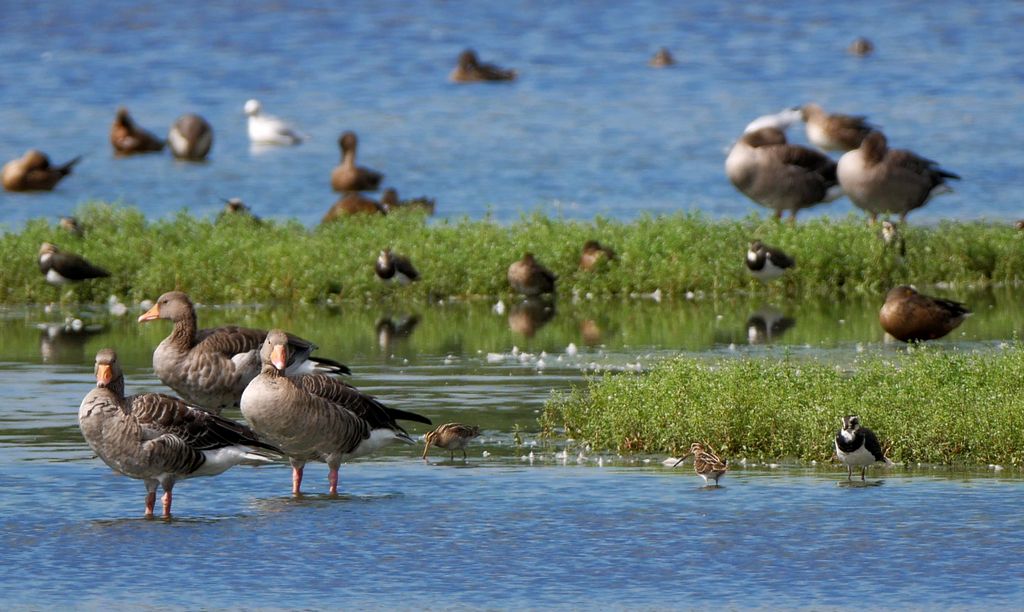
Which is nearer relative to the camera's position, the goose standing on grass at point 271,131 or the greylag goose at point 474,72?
the goose standing on grass at point 271,131

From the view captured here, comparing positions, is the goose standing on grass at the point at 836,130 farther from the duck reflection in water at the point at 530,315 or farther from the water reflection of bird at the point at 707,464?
the water reflection of bird at the point at 707,464

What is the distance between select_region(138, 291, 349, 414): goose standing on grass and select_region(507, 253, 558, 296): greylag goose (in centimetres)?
926

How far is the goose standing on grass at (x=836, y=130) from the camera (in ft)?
132

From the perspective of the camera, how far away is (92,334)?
24406 millimetres

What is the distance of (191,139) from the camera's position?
49.7m

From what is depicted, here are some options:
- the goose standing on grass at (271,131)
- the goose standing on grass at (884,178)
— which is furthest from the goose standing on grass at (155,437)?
the goose standing on grass at (271,131)

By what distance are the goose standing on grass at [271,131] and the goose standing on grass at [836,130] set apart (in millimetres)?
15991

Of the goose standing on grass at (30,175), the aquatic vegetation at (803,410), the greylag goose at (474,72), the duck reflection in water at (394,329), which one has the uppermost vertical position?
the greylag goose at (474,72)

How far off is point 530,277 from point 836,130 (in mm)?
15556

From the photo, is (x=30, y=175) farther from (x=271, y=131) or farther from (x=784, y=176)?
(x=784, y=176)

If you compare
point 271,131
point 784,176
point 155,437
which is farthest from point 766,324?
point 271,131

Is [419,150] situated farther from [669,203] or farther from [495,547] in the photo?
[495,547]

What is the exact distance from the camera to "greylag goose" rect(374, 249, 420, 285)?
26.5 metres

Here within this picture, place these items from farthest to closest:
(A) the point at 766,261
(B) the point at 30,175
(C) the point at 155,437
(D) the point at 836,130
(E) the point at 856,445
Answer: (B) the point at 30,175, (D) the point at 836,130, (A) the point at 766,261, (E) the point at 856,445, (C) the point at 155,437
